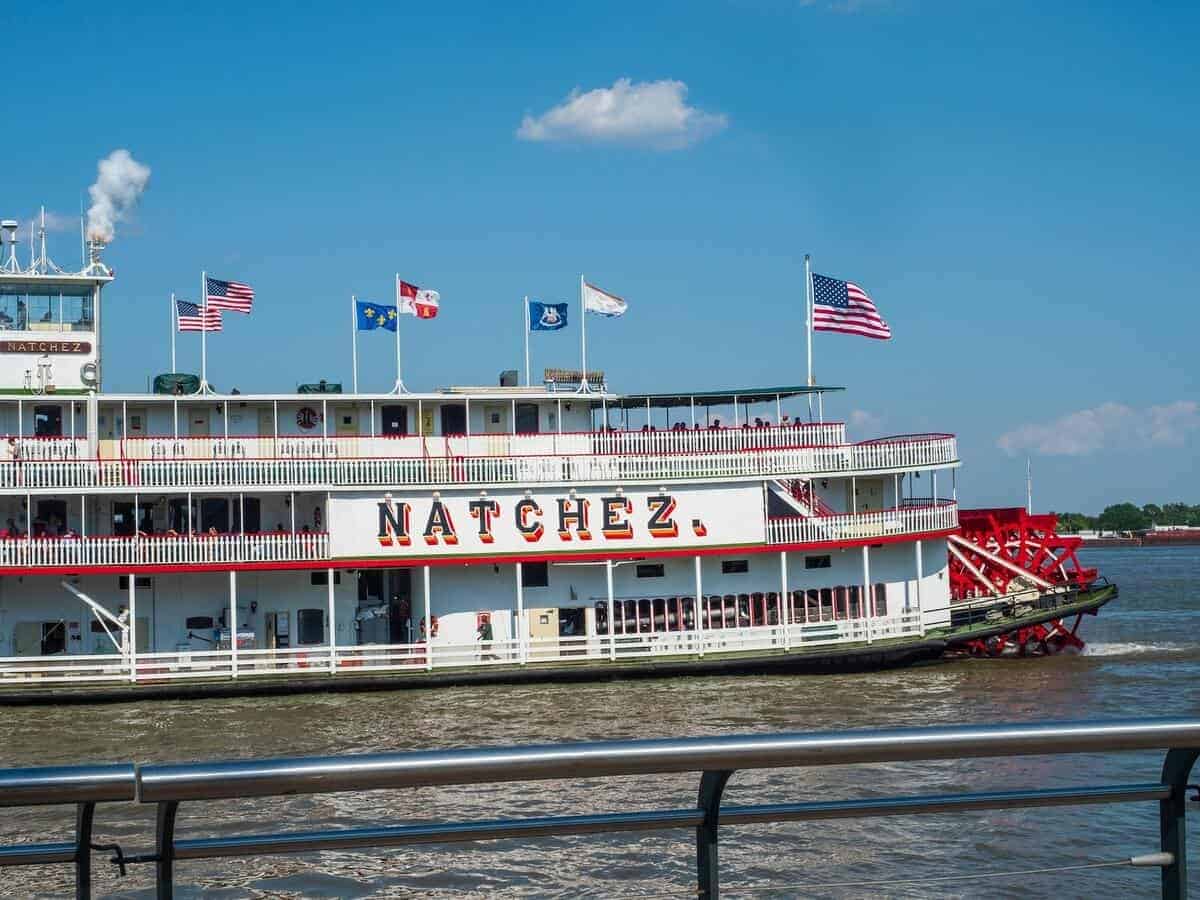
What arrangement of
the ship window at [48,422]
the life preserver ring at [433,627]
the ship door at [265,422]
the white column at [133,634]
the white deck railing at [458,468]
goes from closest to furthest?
the white column at [133,634], the white deck railing at [458,468], the life preserver ring at [433,627], the ship window at [48,422], the ship door at [265,422]

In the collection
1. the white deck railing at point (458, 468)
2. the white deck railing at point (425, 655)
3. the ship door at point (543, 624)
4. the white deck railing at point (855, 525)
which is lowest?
the white deck railing at point (425, 655)

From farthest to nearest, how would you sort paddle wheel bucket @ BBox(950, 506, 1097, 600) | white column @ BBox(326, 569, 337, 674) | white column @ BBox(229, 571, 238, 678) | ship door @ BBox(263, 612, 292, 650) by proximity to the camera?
paddle wheel bucket @ BBox(950, 506, 1097, 600)
ship door @ BBox(263, 612, 292, 650)
white column @ BBox(326, 569, 337, 674)
white column @ BBox(229, 571, 238, 678)

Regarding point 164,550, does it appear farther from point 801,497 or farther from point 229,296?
point 801,497

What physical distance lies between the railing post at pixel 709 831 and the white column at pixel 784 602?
76.6 feet

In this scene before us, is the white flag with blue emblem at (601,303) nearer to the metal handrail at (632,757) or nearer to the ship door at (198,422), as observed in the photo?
the ship door at (198,422)

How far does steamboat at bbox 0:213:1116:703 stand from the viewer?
24.6 m

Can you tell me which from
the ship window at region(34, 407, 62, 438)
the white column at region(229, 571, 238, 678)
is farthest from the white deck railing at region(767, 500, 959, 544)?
the ship window at region(34, 407, 62, 438)

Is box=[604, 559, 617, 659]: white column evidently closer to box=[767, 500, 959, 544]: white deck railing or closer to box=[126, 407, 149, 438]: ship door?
box=[767, 500, 959, 544]: white deck railing

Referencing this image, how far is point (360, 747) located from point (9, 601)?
10367 millimetres

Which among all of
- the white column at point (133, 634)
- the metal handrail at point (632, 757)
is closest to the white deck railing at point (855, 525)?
the white column at point (133, 634)

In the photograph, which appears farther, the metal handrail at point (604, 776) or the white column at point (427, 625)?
the white column at point (427, 625)

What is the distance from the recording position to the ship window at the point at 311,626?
2605cm

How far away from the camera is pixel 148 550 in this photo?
24375 mm

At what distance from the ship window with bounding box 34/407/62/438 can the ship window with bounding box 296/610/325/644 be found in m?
6.55
